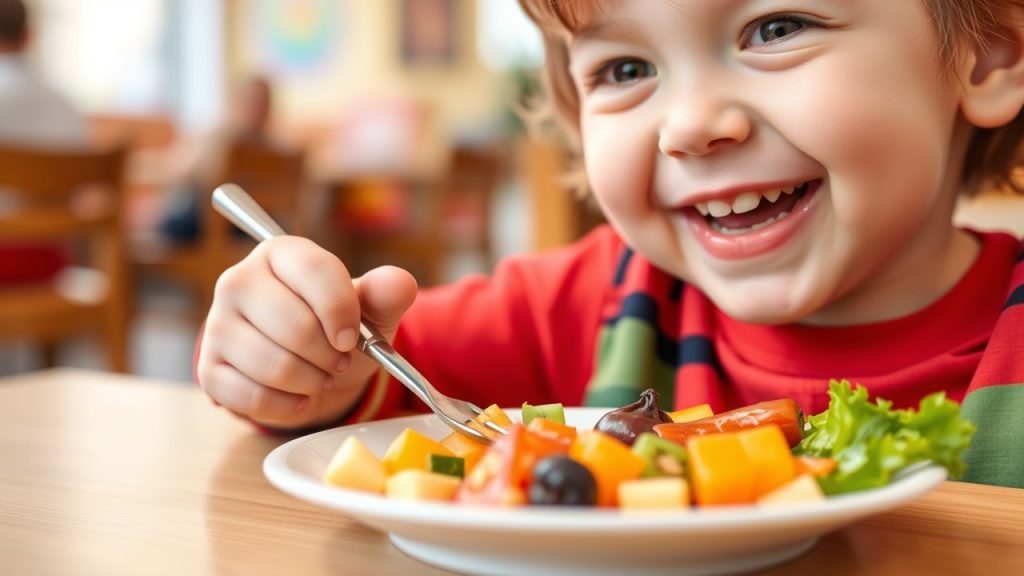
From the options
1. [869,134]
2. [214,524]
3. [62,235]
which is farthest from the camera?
[62,235]

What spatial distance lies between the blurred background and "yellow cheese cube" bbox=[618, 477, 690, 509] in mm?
2815

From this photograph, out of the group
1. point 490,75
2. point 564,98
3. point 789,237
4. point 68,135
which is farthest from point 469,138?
point 789,237

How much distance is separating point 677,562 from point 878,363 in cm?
66

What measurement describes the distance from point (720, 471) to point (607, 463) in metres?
0.06

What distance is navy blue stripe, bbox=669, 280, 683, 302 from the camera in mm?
1290

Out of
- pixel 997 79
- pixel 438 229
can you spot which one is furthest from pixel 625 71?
pixel 438 229

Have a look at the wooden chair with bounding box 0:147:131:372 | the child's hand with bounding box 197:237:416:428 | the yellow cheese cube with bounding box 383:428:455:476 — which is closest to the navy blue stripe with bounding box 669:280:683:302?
the child's hand with bounding box 197:237:416:428

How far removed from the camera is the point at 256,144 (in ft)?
16.0

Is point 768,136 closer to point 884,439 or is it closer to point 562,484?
point 884,439

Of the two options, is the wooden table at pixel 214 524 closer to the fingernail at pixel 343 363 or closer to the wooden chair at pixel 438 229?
the fingernail at pixel 343 363

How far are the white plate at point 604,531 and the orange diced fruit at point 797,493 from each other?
0.01m

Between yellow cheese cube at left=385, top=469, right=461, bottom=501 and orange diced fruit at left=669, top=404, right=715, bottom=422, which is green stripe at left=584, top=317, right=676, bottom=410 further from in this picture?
yellow cheese cube at left=385, top=469, right=461, bottom=501

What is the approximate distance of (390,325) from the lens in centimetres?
87

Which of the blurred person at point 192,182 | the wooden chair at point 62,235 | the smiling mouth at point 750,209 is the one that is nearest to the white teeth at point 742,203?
the smiling mouth at point 750,209
